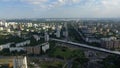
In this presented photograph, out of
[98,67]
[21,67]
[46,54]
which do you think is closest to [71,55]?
[46,54]

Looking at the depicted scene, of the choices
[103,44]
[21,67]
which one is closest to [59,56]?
[103,44]

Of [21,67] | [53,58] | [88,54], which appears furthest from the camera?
[88,54]

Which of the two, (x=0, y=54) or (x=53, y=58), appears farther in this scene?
(x=0, y=54)

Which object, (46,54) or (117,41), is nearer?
(46,54)

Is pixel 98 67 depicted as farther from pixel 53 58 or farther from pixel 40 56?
pixel 40 56

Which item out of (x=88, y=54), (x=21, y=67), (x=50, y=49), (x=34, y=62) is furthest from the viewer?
(x=50, y=49)

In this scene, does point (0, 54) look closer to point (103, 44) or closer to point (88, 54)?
point (88, 54)

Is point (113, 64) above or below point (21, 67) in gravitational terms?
below

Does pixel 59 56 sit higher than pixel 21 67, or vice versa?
pixel 21 67

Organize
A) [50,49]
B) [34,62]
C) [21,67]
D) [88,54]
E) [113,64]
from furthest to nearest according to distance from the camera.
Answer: [50,49], [88,54], [34,62], [113,64], [21,67]
